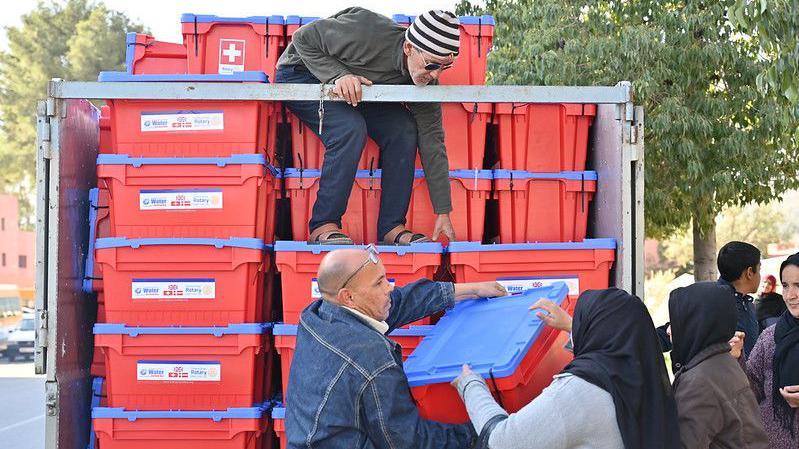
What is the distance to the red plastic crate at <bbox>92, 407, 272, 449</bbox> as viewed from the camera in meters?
4.48

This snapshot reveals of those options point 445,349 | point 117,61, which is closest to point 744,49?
point 445,349

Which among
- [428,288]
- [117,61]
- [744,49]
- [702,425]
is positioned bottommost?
[702,425]

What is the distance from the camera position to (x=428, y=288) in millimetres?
4176

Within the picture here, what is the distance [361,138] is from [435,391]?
1450 mm

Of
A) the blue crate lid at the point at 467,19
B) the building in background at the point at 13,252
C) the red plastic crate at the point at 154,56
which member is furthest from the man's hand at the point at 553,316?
the building in background at the point at 13,252

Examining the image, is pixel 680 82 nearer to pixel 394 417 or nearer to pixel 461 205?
pixel 461 205

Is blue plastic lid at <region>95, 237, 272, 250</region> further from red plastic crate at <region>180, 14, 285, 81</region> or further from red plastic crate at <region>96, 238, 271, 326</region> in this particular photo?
red plastic crate at <region>180, 14, 285, 81</region>

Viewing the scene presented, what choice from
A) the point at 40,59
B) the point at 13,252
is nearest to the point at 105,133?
the point at 40,59

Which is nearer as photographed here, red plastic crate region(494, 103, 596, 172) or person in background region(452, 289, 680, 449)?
person in background region(452, 289, 680, 449)

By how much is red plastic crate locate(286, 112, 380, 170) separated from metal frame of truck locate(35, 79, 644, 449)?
17.3 inches

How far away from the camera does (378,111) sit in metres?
4.92

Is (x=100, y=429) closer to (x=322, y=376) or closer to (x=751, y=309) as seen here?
(x=322, y=376)

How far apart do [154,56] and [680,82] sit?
7.24 meters

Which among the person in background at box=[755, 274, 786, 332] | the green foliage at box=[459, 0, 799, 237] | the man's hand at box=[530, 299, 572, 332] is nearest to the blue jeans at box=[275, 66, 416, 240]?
the man's hand at box=[530, 299, 572, 332]
